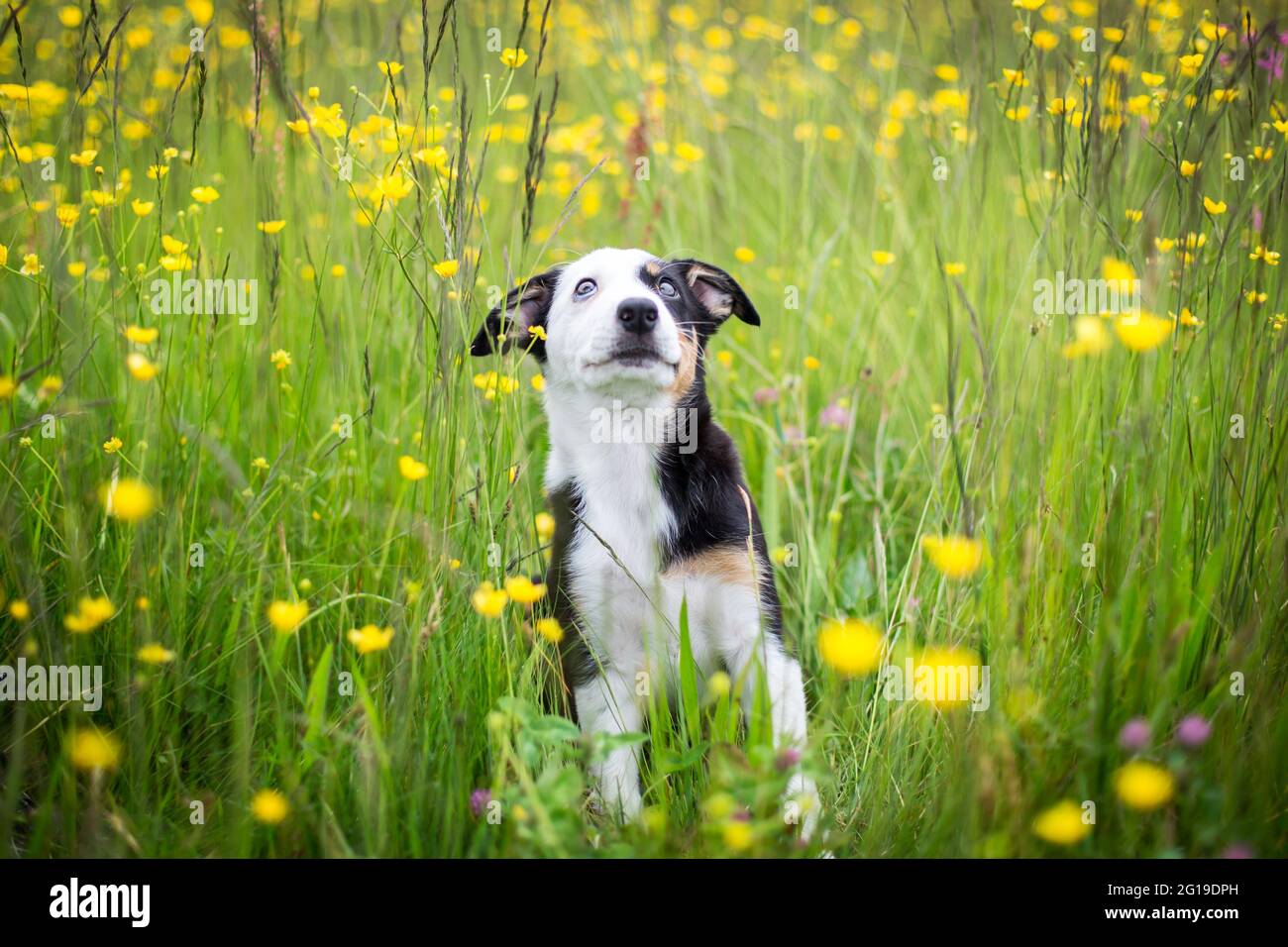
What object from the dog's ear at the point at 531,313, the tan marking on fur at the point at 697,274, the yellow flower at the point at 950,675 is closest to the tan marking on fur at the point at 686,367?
the tan marking on fur at the point at 697,274

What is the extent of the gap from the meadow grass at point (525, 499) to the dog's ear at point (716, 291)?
1.74 ft

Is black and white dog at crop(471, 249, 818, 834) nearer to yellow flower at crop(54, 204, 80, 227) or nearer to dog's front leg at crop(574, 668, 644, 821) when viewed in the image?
dog's front leg at crop(574, 668, 644, 821)

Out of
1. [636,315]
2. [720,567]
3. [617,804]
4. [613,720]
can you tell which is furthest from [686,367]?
[617,804]

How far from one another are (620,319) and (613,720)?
1.08 metres

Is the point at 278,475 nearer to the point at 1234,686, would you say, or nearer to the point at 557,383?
the point at 557,383

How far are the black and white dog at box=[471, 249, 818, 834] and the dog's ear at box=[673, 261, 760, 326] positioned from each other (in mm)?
15

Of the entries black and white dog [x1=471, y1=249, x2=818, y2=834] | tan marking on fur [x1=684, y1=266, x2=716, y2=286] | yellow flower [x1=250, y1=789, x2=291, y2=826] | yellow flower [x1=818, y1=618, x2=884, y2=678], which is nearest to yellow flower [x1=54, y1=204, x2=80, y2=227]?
black and white dog [x1=471, y1=249, x2=818, y2=834]

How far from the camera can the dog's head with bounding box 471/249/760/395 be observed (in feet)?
8.29

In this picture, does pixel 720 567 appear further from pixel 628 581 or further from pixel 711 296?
pixel 711 296

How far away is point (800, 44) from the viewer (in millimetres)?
4340

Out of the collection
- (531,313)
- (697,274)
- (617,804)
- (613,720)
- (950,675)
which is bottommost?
(617,804)

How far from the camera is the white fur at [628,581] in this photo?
2.47 metres

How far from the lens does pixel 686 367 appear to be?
2730mm

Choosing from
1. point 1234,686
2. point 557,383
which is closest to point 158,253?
point 557,383
